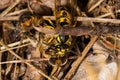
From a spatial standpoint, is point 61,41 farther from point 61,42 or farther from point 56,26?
point 56,26

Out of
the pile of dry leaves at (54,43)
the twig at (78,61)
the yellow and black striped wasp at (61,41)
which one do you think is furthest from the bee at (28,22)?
the twig at (78,61)

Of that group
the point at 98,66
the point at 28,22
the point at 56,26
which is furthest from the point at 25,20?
the point at 98,66

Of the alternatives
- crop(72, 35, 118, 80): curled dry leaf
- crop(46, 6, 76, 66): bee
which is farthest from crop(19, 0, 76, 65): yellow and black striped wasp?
crop(72, 35, 118, 80): curled dry leaf

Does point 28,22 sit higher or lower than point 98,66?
higher

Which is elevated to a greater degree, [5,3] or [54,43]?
[5,3]

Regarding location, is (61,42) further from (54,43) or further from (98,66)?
(98,66)

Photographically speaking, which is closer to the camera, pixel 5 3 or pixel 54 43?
pixel 54 43

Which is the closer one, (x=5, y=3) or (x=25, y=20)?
(x=25, y=20)

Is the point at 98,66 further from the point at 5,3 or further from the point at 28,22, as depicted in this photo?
the point at 5,3

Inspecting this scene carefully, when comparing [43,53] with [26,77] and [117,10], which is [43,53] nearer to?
[26,77]

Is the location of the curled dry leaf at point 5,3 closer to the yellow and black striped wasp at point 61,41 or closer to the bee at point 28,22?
the bee at point 28,22

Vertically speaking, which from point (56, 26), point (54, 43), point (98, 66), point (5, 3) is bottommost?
point (98, 66)

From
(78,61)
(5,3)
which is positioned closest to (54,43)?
(78,61)
